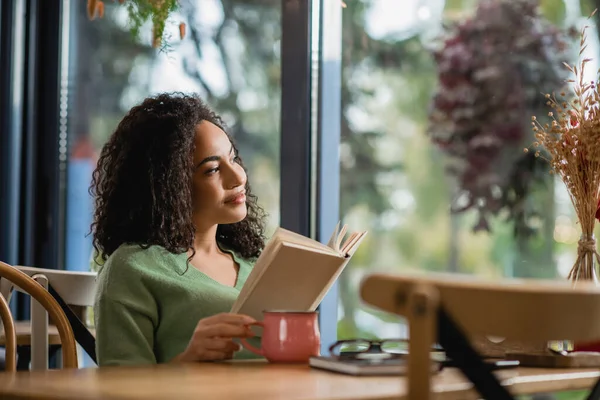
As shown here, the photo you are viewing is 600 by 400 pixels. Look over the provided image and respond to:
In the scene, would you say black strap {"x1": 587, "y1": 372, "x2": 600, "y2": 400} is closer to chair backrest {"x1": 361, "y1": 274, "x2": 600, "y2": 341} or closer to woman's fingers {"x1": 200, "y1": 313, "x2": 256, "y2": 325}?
chair backrest {"x1": 361, "y1": 274, "x2": 600, "y2": 341}

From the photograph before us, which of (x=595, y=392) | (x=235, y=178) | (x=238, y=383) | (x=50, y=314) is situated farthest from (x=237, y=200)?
(x=595, y=392)

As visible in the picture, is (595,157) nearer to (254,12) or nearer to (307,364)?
(307,364)

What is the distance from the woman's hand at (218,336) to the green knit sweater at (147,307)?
0.21 meters

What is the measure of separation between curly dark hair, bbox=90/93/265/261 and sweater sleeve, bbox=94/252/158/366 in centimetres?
11

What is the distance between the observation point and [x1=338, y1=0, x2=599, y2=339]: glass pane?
246cm

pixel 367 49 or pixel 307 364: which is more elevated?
pixel 367 49

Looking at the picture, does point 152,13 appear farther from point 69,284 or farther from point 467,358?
point 467,358

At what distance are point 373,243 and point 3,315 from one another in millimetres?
1284

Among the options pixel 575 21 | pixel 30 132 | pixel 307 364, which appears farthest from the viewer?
pixel 30 132

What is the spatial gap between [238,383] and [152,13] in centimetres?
202

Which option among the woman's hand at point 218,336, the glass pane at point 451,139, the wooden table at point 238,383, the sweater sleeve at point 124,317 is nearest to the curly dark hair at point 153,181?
the sweater sleeve at point 124,317

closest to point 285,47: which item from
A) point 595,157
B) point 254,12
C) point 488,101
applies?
point 254,12

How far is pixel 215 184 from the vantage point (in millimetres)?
1940

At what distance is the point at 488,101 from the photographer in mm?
2578
